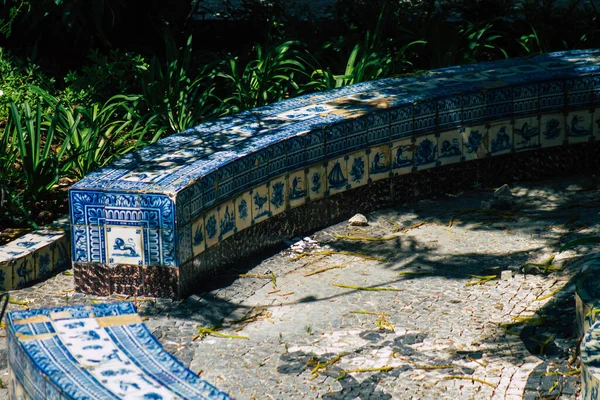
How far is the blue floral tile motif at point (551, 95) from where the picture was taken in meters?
7.35

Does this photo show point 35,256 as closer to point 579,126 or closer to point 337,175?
point 337,175

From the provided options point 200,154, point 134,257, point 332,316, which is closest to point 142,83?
point 200,154

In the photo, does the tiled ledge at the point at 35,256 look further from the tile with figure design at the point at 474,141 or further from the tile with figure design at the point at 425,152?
the tile with figure design at the point at 474,141

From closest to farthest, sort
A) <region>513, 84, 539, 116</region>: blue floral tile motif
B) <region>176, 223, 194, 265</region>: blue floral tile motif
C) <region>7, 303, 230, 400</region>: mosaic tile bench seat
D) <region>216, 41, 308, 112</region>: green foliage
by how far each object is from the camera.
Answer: <region>7, 303, 230, 400</region>: mosaic tile bench seat → <region>176, 223, 194, 265</region>: blue floral tile motif → <region>513, 84, 539, 116</region>: blue floral tile motif → <region>216, 41, 308, 112</region>: green foliage

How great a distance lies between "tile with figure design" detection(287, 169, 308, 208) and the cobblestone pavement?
26cm

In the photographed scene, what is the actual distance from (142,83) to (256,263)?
188 cm

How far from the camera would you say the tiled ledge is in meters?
5.73

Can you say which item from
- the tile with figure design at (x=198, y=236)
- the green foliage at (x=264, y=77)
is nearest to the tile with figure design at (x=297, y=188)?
the tile with figure design at (x=198, y=236)

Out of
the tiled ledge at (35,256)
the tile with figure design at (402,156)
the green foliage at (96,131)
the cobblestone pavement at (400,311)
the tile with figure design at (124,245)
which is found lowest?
the cobblestone pavement at (400,311)

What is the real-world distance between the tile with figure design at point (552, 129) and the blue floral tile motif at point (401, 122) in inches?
40.1

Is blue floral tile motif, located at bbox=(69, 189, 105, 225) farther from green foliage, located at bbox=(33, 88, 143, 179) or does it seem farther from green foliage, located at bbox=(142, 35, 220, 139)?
green foliage, located at bbox=(142, 35, 220, 139)

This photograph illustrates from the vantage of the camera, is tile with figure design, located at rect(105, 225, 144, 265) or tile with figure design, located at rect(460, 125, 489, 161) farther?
tile with figure design, located at rect(460, 125, 489, 161)

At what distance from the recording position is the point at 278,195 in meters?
6.40

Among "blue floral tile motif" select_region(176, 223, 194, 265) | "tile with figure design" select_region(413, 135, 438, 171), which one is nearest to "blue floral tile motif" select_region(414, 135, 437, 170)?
"tile with figure design" select_region(413, 135, 438, 171)
